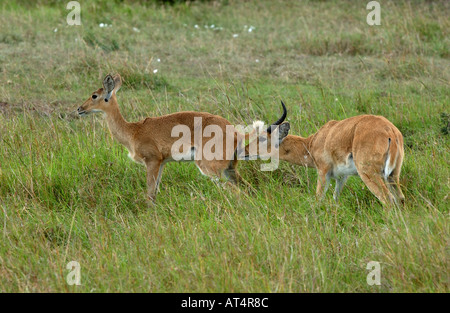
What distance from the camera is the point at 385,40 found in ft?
36.8

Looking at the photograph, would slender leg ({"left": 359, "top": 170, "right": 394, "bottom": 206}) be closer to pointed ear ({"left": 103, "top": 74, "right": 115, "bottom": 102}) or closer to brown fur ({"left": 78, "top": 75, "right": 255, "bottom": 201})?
brown fur ({"left": 78, "top": 75, "right": 255, "bottom": 201})

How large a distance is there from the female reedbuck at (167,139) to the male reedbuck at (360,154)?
0.43 metres

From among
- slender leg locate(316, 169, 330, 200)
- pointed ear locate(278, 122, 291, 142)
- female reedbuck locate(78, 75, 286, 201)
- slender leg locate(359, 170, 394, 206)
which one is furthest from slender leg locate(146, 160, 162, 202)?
slender leg locate(359, 170, 394, 206)

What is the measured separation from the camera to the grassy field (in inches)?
172

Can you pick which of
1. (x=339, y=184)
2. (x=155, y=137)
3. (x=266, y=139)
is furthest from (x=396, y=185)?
(x=155, y=137)

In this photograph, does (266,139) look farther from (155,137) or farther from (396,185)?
(396,185)

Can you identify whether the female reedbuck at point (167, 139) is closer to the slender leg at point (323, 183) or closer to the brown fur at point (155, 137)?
the brown fur at point (155, 137)

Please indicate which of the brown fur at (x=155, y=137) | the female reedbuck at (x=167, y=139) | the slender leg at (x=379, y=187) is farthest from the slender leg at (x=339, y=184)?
the brown fur at (x=155, y=137)

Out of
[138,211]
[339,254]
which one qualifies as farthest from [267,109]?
[339,254]

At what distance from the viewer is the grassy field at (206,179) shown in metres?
4.38

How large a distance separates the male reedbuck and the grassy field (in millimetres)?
221

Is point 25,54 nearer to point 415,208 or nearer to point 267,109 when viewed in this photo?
point 267,109

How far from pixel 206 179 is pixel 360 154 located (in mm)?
1559

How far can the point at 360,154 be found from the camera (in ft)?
17.6
